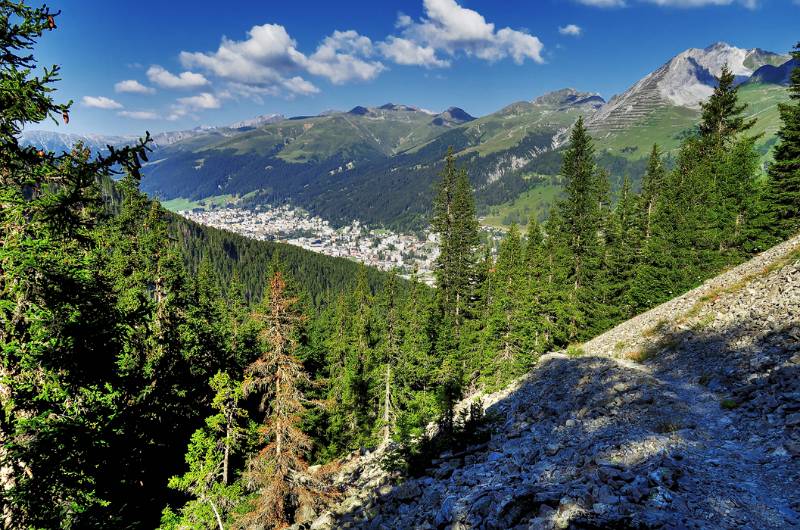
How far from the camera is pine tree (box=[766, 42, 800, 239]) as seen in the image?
30.7 meters

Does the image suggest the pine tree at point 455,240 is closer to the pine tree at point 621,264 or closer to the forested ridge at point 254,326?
the forested ridge at point 254,326

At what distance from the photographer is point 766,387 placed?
1189 centimetres

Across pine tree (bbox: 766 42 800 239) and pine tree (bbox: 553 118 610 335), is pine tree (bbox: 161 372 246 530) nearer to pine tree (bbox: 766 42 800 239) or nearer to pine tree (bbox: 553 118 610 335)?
pine tree (bbox: 553 118 610 335)

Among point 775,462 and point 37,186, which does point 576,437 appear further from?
point 37,186

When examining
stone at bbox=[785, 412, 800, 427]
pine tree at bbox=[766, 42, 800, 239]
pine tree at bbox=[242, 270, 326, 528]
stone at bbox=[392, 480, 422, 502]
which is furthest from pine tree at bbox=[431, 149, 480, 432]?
stone at bbox=[785, 412, 800, 427]

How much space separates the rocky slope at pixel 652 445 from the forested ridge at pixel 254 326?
3.02 meters

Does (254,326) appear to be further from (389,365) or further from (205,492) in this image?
(205,492)

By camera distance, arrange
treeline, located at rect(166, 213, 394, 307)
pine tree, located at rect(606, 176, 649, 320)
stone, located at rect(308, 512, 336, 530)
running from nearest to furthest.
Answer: stone, located at rect(308, 512, 336, 530)
pine tree, located at rect(606, 176, 649, 320)
treeline, located at rect(166, 213, 394, 307)

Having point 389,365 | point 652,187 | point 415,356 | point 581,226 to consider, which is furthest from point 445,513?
point 652,187

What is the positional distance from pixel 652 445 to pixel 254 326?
41.9 meters

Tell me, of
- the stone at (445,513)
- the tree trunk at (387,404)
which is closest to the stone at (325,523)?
the stone at (445,513)

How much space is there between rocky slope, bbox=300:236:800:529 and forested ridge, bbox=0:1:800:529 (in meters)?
3.02

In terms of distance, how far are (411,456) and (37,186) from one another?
45.9ft

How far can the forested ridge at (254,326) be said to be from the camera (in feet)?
28.8
